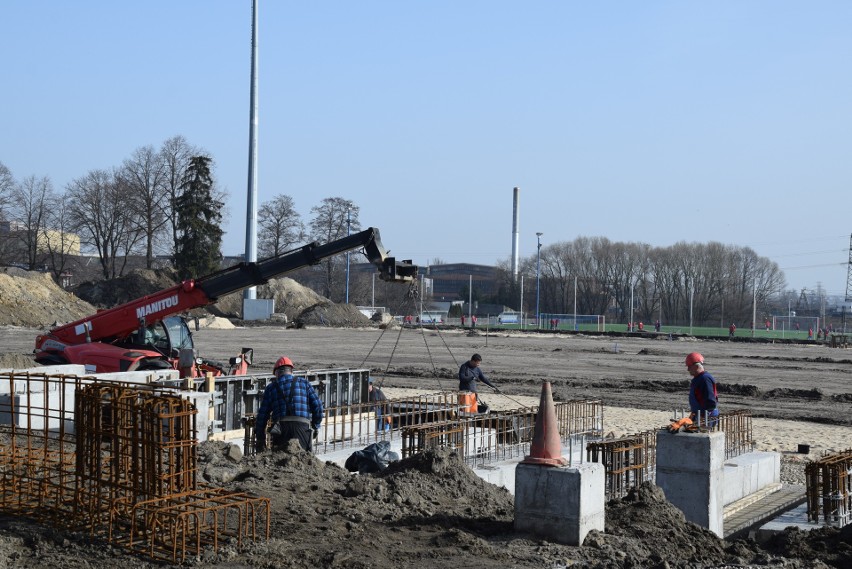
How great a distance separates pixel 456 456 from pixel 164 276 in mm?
62306

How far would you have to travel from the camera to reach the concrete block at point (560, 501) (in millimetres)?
6816

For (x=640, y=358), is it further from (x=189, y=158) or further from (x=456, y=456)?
(x=189, y=158)

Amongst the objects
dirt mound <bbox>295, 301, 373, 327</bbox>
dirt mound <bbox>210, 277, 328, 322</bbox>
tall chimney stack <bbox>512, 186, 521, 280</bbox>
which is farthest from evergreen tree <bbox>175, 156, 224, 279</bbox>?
tall chimney stack <bbox>512, 186, 521, 280</bbox>

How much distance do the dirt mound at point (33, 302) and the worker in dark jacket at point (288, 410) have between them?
139 feet

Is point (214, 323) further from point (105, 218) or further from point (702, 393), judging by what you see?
point (702, 393)

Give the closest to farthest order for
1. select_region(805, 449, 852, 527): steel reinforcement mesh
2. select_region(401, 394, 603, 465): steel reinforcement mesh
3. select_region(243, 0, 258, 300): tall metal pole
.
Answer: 1. select_region(805, 449, 852, 527): steel reinforcement mesh
2. select_region(401, 394, 603, 465): steel reinforcement mesh
3. select_region(243, 0, 258, 300): tall metal pole

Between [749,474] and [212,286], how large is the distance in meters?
9.51

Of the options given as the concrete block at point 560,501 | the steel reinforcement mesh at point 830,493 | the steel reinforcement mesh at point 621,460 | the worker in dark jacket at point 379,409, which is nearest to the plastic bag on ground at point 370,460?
the steel reinforcement mesh at point 621,460

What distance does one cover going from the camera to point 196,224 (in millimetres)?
69062

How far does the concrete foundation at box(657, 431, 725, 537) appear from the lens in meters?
9.19

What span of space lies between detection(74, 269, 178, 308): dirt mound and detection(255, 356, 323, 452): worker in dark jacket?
5605cm

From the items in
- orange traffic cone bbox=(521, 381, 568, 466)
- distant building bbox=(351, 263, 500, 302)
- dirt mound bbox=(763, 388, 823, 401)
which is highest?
distant building bbox=(351, 263, 500, 302)

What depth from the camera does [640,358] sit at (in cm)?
3978

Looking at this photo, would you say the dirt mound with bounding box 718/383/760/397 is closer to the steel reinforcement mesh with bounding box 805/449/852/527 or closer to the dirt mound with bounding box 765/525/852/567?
the steel reinforcement mesh with bounding box 805/449/852/527
